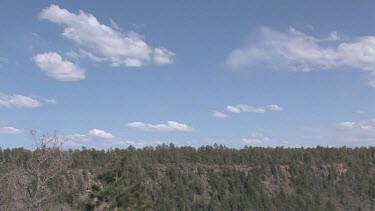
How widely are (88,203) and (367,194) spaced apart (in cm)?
10485

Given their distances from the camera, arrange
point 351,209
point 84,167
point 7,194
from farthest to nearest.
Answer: point 351,209 → point 84,167 → point 7,194

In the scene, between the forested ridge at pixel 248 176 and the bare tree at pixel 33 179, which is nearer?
the bare tree at pixel 33 179

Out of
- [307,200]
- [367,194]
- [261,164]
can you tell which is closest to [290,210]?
[307,200]

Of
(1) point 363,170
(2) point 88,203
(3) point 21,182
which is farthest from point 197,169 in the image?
(3) point 21,182

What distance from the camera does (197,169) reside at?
12188cm

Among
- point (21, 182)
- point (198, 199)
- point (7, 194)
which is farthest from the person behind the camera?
point (198, 199)

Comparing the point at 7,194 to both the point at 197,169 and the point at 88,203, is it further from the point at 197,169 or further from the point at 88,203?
the point at 197,169

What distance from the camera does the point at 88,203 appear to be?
116 feet

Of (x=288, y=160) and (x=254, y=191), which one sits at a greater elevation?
(x=288, y=160)

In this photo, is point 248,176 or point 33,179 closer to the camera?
point 33,179

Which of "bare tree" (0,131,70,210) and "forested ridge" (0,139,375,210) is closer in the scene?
"bare tree" (0,131,70,210)

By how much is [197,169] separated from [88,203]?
8745 cm

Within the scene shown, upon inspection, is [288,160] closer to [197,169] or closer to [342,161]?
[342,161]

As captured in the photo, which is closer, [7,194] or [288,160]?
[7,194]
